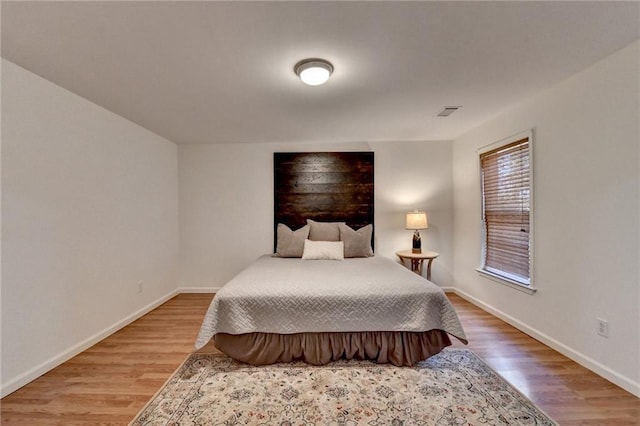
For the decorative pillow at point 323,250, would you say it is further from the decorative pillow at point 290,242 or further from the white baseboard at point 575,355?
the white baseboard at point 575,355

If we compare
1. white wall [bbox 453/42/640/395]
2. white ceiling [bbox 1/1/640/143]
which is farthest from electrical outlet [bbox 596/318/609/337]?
white ceiling [bbox 1/1/640/143]

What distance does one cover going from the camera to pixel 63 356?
2.25 meters

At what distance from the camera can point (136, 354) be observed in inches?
93.8

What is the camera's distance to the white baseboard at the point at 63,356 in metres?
1.87

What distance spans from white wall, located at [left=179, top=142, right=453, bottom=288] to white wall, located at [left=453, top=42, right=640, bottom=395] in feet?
4.37

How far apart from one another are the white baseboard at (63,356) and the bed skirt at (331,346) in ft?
4.12

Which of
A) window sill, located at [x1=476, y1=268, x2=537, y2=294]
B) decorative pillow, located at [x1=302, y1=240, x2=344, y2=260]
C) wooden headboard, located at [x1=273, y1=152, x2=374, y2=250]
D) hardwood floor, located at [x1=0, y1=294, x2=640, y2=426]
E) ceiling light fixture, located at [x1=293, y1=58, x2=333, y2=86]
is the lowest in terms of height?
hardwood floor, located at [x1=0, y1=294, x2=640, y2=426]

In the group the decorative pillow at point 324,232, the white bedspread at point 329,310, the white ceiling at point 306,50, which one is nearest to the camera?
the white ceiling at point 306,50

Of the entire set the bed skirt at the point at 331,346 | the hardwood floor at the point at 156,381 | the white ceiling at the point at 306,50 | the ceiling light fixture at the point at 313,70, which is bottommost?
the hardwood floor at the point at 156,381

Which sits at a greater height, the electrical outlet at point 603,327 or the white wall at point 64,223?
the white wall at point 64,223

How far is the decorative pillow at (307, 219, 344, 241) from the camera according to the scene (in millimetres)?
3736

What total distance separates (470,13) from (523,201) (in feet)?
6.71

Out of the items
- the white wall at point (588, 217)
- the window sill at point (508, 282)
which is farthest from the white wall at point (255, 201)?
the white wall at point (588, 217)

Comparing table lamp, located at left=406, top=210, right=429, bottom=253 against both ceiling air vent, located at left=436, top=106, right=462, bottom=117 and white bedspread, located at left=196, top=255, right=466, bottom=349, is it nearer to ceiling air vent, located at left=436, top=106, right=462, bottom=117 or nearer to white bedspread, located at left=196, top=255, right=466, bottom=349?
ceiling air vent, located at left=436, top=106, right=462, bottom=117
